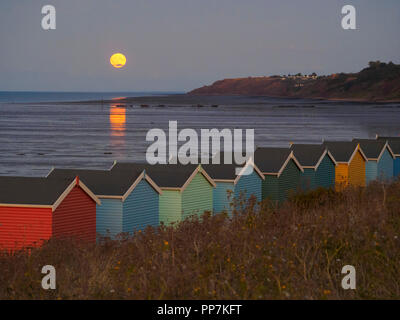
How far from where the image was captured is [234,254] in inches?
405

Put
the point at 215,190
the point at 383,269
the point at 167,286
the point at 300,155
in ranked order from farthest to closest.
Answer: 1. the point at 300,155
2. the point at 215,190
3. the point at 383,269
4. the point at 167,286

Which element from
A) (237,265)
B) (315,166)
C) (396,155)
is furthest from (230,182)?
(237,265)

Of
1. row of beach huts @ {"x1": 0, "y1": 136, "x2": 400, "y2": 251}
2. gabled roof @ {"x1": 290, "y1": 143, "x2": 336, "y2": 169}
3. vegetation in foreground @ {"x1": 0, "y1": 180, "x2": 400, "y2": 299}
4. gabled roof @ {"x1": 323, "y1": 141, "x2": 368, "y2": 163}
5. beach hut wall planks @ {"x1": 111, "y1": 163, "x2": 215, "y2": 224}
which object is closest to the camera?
vegetation in foreground @ {"x1": 0, "y1": 180, "x2": 400, "y2": 299}

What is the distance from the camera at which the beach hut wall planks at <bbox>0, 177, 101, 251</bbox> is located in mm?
17531

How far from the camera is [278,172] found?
2648 cm

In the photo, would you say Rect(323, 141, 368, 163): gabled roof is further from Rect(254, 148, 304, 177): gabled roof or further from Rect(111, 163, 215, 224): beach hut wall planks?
Rect(111, 163, 215, 224): beach hut wall planks

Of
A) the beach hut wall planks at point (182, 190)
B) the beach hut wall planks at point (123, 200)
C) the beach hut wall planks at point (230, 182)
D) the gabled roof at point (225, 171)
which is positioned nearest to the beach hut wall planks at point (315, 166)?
the beach hut wall planks at point (230, 182)

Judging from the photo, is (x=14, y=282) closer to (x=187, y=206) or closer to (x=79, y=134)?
(x=187, y=206)

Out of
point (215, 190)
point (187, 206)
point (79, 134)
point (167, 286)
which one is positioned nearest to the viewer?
point (167, 286)

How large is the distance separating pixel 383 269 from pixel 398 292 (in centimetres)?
74

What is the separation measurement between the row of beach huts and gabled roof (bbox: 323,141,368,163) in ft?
0.13

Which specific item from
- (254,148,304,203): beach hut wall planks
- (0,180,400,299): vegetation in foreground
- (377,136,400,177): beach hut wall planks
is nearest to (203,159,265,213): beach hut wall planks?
(254,148,304,203): beach hut wall planks
